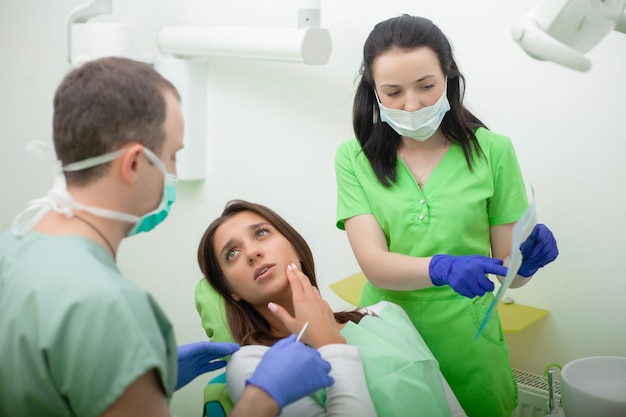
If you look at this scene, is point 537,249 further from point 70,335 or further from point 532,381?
point 70,335

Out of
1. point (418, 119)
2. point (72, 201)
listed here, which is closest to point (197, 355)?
point (72, 201)

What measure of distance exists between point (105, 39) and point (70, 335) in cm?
172

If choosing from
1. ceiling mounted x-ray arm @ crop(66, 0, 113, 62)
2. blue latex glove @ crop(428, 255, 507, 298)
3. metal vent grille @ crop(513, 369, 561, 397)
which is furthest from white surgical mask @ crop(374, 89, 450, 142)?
ceiling mounted x-ray arm @ crop(66, 0, 113, 62)

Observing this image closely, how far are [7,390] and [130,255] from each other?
2.13m

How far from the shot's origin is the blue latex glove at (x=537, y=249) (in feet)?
5.39

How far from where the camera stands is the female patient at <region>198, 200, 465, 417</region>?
1527mm

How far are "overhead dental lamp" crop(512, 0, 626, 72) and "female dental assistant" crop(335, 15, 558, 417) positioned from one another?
393mm

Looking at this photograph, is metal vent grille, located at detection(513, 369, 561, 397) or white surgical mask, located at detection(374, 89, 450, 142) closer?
white surgical mask, located at detection(374, 89, 450, 142)

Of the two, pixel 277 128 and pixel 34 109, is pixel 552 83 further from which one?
pixel 34 109

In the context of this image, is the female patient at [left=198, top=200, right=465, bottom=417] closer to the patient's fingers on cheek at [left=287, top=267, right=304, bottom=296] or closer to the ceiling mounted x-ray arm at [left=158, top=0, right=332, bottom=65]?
the patient's fingers on cheek at [left=287, top=267, right=304, bottom=296]

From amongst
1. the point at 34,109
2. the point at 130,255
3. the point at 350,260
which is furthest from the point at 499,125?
the point at 34,109

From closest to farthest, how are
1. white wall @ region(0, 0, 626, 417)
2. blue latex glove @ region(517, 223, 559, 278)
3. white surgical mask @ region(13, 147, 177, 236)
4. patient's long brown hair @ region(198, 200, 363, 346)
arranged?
white surgical mask @ region(13, 147, 177, 236) → blue latex glove @ region(517, 223, 559, 278) → patient's long brown hair @ region(198, 200, 363, 346) → white wall @ region(0, 0, 626, 417)

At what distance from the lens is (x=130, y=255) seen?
3.19m

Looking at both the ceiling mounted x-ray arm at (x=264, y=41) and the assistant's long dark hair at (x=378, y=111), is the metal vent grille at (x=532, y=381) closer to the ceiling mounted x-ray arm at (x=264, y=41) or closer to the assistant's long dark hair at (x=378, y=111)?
the assistant's long dark hair at (x=378, y=111)
